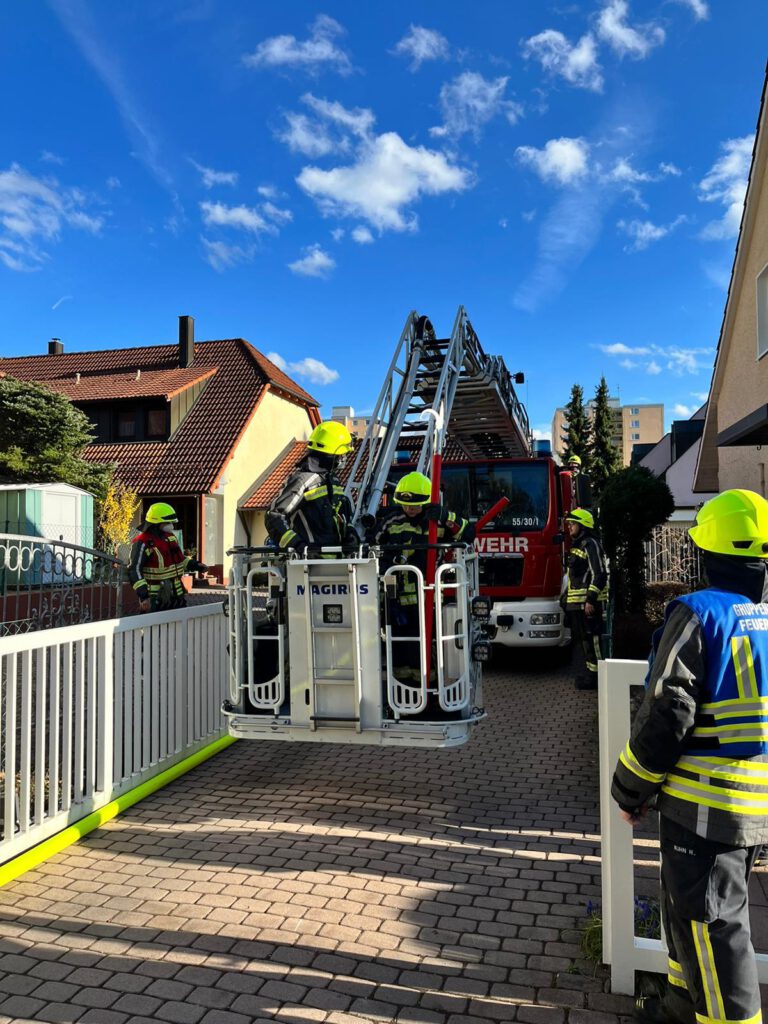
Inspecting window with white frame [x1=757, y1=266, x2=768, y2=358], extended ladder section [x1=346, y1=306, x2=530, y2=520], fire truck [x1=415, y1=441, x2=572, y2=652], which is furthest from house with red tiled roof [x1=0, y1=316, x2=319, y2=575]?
window with white frame [x1=757, y1=266, x2=768, y2=358]

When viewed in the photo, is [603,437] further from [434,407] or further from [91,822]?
[91,822]

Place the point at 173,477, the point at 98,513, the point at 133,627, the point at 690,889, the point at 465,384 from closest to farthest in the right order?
the point at 690,889 → the point at 133,627 → the point at 465,384 → the point at 98,513 → the point at 173,477

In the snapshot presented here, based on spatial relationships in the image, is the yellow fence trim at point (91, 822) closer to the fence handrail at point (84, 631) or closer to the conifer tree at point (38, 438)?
the fence handrail at point (84, 631)

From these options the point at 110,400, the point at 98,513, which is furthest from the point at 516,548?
the point at 110,400

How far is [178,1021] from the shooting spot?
264 cm

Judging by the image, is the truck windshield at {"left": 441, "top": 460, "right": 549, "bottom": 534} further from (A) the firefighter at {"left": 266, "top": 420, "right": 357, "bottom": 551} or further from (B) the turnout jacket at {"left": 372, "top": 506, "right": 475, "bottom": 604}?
(A) the firefighter at {"left": 266, "top": 420, "right": 357, "bottom": 551}

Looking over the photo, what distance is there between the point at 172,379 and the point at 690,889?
2434cm

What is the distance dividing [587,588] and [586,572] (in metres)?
0.17

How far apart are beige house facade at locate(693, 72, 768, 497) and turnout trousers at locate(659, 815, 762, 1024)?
7.40 metres

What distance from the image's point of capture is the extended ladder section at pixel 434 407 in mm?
7402

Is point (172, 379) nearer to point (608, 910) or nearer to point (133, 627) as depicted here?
point (133, 627)

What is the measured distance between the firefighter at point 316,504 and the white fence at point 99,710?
48.9 inches

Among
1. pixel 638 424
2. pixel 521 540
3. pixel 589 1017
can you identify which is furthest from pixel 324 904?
pixel 638 424

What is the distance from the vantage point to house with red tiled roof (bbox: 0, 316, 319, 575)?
71.2 feet
